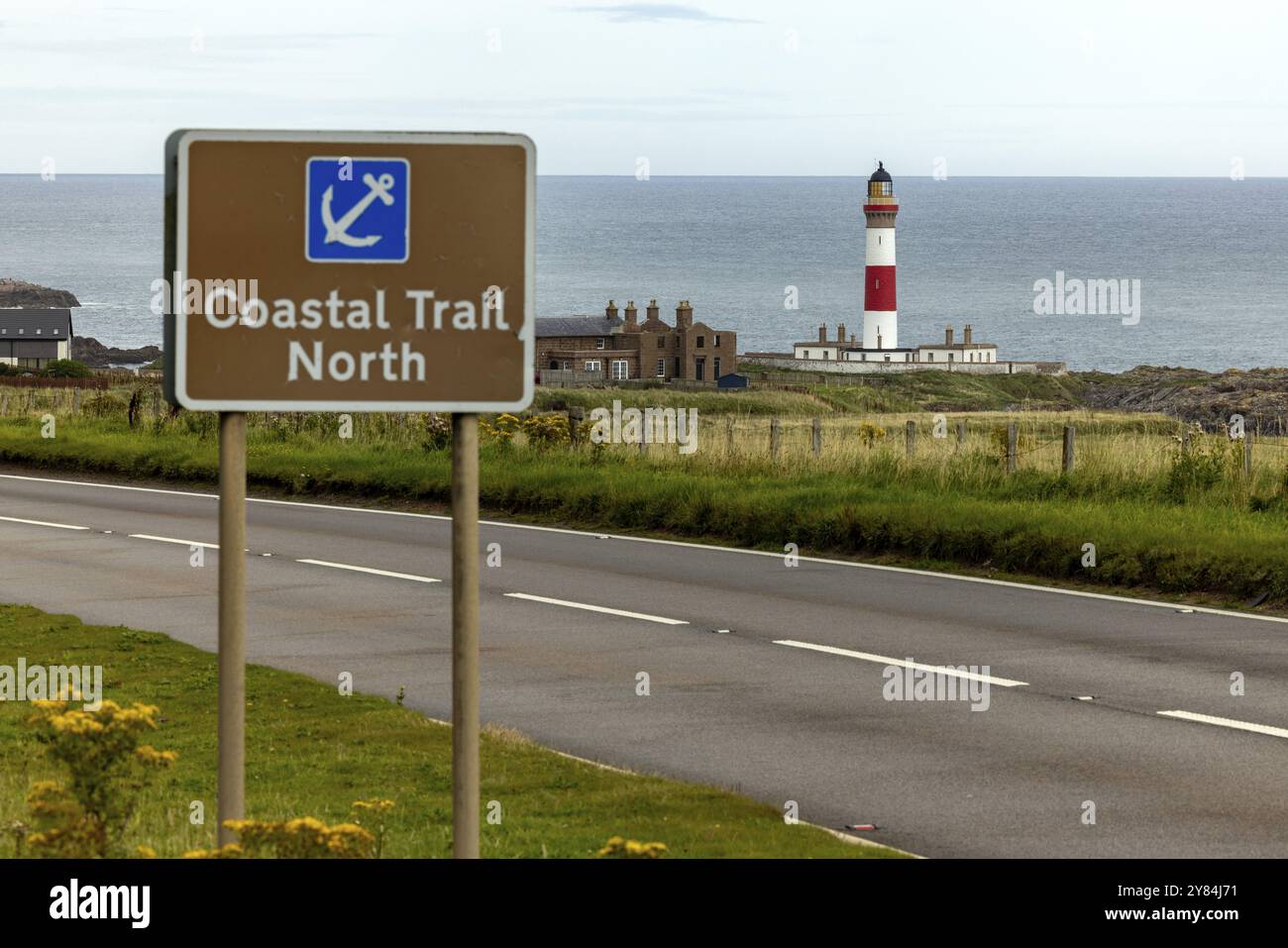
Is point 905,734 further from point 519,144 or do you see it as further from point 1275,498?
point 1275,498

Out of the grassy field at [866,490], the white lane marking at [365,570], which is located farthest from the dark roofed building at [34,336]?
the white lane marking at [365,570]

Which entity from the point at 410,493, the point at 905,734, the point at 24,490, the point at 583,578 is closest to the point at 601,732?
the point at 905,734

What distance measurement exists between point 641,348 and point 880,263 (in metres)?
15.2

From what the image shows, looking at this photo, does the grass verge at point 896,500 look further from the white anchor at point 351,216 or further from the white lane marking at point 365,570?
the white anchor at point 351,216

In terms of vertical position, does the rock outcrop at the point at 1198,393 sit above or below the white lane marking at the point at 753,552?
above

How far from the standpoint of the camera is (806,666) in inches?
551

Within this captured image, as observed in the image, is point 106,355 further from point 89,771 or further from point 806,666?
point 89,771

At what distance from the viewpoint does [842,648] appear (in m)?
14.8

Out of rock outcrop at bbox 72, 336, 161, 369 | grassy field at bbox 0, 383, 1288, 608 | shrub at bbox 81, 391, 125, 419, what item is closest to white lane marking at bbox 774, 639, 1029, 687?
grassy field at bbox 0, 383, 1288, 608

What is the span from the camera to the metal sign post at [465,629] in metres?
5.16

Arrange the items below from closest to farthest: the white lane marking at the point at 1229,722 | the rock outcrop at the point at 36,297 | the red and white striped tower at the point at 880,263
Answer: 1. the white lane marking at the point at 1229,722
2. the red and white striped tower at the point at 880,263
3. the rock outcrop at the point at 36,297

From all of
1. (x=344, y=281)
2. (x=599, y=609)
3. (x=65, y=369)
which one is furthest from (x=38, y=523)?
(x=65, y=369)

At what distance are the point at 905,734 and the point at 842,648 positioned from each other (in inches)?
130
